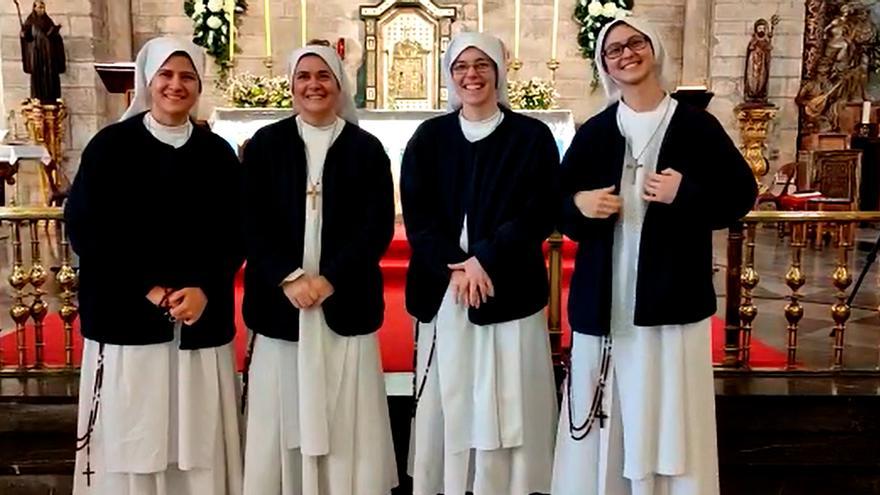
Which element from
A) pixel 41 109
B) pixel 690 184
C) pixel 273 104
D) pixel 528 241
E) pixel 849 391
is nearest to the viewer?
pixel 690 184

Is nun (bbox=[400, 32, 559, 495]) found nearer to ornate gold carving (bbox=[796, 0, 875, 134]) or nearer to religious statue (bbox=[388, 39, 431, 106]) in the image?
religious statue (bbox=[388, 39, 431, 106])

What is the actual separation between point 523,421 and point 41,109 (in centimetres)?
905

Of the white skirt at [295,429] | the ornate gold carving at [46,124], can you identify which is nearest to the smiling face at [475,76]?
the white skirt at [295,429]

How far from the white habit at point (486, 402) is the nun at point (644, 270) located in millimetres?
170

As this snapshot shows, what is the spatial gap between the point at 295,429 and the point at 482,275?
0.80 meters

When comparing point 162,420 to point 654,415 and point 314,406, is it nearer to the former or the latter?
point 314,406

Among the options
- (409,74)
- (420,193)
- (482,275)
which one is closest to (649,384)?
(482,275)

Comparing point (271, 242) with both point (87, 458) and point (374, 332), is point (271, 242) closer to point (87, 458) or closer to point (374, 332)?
point (374, 332)

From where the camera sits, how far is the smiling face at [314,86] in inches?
→ 105

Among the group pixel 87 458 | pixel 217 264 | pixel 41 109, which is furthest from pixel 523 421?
pixel 41 109

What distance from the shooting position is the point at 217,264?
8.98ft

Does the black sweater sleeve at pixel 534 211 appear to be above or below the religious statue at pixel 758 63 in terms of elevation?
below

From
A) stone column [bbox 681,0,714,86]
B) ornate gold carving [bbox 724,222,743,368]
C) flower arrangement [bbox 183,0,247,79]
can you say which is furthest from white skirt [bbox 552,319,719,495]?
stone column [bbox 681,0,714,86]

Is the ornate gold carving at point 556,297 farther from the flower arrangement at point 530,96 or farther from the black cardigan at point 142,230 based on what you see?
the flower arrangement at point 530,96
